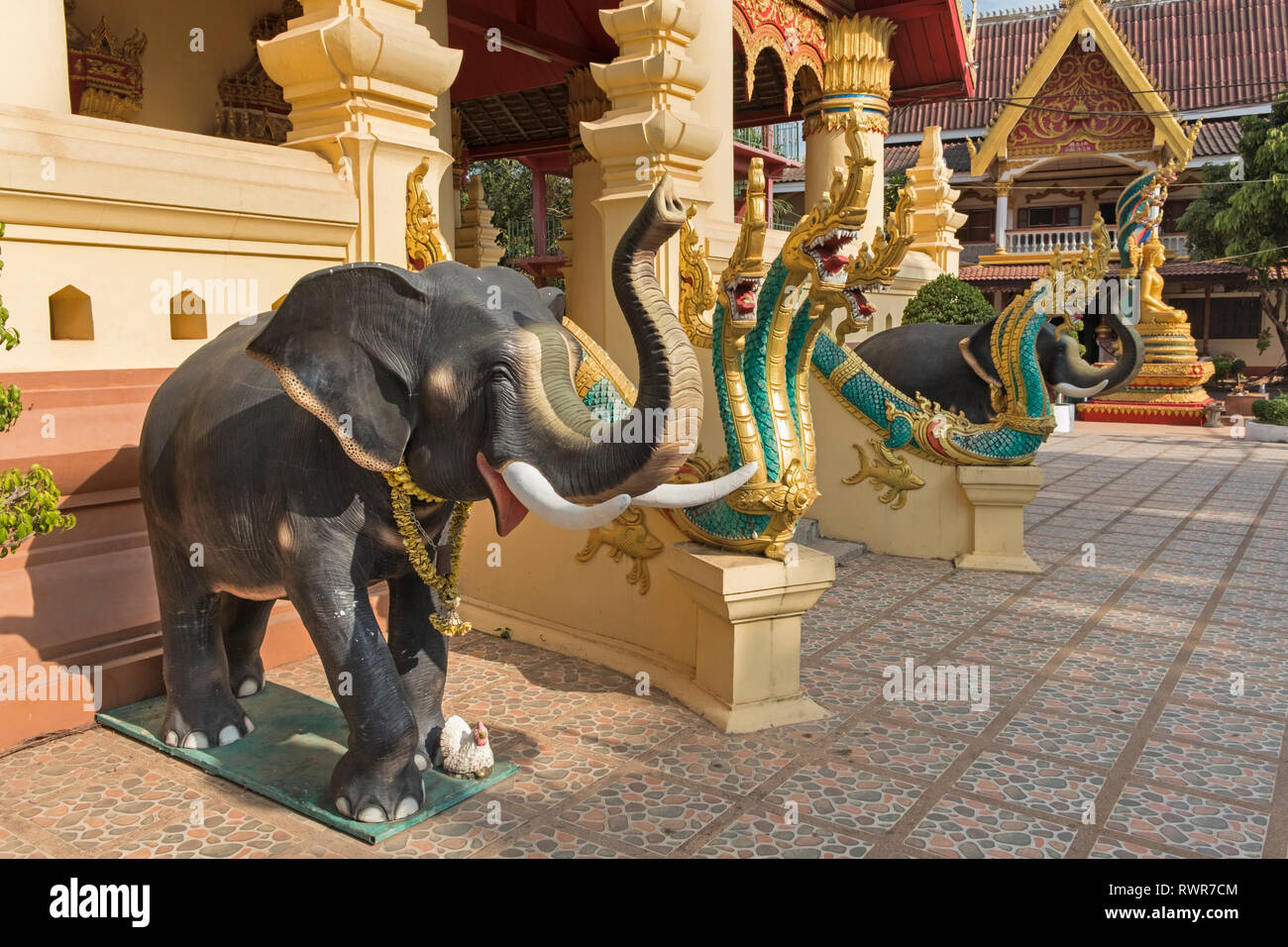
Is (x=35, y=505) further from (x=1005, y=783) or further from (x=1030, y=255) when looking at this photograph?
(x=1030, y=255)

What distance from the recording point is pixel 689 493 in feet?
9.09

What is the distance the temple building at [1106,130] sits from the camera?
23.0m

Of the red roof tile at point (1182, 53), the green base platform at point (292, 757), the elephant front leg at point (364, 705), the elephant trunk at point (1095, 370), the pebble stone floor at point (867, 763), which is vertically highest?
the red roof tile at point (1182, 53)

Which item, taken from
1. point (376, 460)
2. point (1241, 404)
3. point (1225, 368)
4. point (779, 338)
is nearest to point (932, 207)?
point (1241, 404)

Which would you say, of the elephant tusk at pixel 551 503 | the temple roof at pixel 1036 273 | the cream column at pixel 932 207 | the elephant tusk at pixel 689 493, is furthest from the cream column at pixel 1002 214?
the elephant tusk at pixel 551 503

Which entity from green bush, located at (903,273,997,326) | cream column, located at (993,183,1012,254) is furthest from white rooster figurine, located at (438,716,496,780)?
cream column, located at (993,183,1012,254)

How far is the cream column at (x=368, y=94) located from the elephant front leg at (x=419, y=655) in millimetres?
2294

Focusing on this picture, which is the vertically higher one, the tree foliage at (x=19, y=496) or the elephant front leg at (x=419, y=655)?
the tree foliage at (x=19, y=496)

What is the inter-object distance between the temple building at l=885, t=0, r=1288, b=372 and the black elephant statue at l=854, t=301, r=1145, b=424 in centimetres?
1539

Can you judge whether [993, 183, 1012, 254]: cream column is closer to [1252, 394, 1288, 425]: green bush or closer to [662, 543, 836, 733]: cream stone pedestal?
[1252, 394, 1288, 425]: green bush

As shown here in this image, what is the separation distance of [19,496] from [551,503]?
1.69m

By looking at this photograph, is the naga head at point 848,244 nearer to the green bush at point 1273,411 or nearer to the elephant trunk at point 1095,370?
the elephant trunk at point 1095,370

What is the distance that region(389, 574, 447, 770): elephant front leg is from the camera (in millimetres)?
3504

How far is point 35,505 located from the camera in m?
3.01
